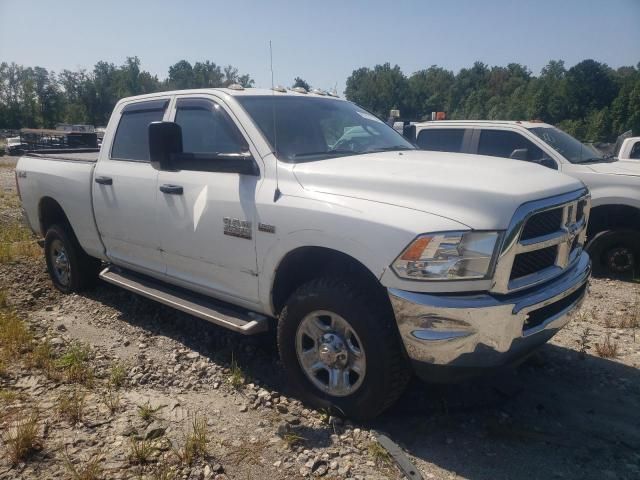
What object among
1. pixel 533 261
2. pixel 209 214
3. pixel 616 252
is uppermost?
pixel 209 214

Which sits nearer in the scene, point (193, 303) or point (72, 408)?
point (72, 408)

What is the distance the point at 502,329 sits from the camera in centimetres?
254

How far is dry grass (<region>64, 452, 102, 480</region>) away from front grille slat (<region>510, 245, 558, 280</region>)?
237cm

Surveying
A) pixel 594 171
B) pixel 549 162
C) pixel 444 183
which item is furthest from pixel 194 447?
pixel 549 162

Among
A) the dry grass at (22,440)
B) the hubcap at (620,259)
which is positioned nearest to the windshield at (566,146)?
the hubcap at (620,259)

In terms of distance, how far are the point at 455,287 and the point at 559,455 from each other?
118cm

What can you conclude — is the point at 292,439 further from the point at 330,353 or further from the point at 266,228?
the point at 266,228

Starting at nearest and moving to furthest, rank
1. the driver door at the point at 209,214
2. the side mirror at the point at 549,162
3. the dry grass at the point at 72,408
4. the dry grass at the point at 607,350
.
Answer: the dry grass at the point at 72,408
the driver door at the point at 209,214
the dry grass at the point at 607,350
the side mirror at the point at 549,162

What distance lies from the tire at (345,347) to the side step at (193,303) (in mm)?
271

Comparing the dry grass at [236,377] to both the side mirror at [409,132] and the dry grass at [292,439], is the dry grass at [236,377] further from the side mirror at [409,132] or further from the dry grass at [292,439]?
the side mirror at [409,132]

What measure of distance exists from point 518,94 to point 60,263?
7819 cm

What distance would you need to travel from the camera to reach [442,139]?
7.79 metres

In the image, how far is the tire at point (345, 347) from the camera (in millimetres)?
2783

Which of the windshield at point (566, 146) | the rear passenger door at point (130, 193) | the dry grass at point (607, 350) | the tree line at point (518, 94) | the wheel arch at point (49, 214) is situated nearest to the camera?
the dry grass at point (607, 350)
